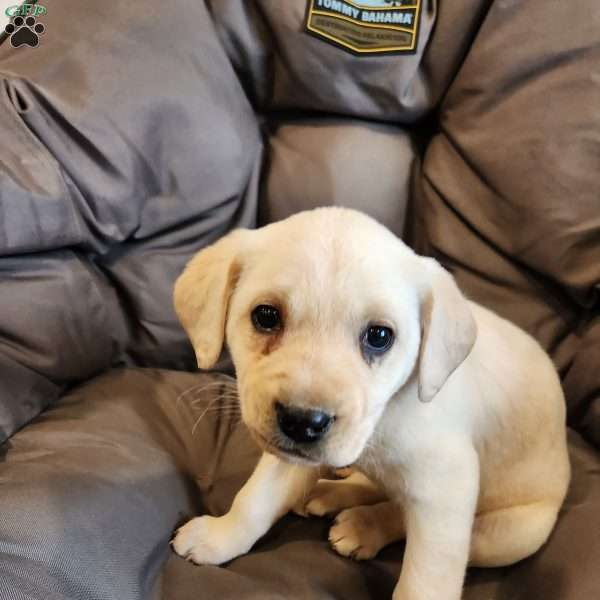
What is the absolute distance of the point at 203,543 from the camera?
1.37 metres

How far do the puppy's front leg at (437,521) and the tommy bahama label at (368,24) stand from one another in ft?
3.41

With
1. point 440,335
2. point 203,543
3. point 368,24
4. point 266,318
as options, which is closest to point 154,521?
point 203,543

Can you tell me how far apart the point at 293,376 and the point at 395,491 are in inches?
16.1

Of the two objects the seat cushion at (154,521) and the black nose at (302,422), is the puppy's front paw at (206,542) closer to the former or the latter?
the seat cushion at (154,521)

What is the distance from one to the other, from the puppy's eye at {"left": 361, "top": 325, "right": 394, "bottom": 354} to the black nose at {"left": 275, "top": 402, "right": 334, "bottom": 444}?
0.48 feet

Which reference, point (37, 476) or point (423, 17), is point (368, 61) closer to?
point (423, 17)

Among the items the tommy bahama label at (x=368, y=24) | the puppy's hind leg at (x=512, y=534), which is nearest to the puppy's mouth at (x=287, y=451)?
the puppy's hind leg at (x=512, y=534)

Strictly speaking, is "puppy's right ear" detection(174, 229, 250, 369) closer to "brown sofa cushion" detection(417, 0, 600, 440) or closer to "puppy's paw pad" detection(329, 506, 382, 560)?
"puppy's paw pad" detection(329, 506, 382, 560)

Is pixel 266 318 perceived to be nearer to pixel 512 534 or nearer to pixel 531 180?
pixel 512 534

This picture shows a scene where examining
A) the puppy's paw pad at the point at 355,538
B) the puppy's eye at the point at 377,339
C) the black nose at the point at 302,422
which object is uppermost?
the puppy's eye at the point at 377,339

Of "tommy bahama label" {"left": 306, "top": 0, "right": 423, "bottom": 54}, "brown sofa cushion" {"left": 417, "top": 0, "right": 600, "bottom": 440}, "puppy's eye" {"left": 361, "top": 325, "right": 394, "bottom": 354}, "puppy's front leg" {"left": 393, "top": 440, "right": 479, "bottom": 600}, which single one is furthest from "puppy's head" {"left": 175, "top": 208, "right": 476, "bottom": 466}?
"tommy bahama label" {"left": 306, "top": 0, "right": 423, "bottom": 54}

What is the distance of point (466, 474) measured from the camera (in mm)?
1241

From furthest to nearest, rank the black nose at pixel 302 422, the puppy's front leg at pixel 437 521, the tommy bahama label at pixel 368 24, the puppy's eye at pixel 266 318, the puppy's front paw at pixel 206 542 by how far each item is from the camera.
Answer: the tommy bahama label at pixel 368 24 < the puppy's front paw at pixel 206 542 < the puppy's front leg at pixel 437 521 < the puppy's eye at pixel 266 318 < the black nose at pixel 302 422

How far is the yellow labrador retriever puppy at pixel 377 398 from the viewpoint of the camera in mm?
1055
